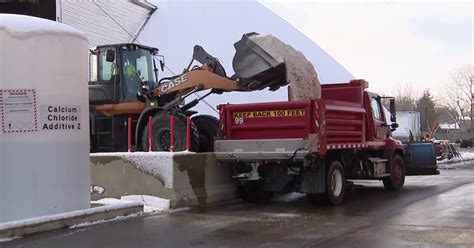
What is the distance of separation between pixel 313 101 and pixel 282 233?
364cm

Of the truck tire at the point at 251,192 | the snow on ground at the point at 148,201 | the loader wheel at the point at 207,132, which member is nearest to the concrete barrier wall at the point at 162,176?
the snow on ground at the point at 148,201

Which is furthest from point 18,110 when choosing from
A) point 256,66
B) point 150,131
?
point 256,66

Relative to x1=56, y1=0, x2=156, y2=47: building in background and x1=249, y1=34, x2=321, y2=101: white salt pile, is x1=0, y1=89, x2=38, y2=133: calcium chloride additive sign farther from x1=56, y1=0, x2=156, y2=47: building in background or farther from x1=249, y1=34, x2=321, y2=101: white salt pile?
x1=56, y1=0, x2=156, y2=47: building in background

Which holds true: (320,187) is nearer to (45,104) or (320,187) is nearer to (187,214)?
(187,214)

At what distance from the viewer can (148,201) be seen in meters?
11.8

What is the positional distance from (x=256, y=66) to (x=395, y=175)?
5414mm

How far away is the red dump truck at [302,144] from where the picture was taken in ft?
38.2

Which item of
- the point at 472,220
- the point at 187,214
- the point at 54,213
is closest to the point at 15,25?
the point at 54,213

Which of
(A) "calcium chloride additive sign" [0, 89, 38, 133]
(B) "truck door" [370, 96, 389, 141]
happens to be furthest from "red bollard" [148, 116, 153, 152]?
(B) "truck door" [370, 96, 389, 141]

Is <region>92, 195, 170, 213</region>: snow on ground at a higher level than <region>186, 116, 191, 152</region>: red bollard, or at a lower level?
lower

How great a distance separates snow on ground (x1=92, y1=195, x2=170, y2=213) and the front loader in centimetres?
172

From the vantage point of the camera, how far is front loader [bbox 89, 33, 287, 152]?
1280 centimetres

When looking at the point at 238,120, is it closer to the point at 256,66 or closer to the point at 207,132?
the point at 256,66

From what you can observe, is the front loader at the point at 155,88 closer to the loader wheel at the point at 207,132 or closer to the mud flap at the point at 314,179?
the loader wheel at the point at 207,132
